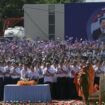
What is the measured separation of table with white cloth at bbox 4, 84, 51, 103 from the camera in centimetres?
1614

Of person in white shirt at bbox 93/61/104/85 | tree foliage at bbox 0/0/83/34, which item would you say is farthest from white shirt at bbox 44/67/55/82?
tree foliage at bbox 0/0/83/34

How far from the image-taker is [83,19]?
136ft

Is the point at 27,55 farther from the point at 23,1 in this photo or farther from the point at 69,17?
the point at 23,1

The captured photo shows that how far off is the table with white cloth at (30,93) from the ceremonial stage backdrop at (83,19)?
24.8 metres

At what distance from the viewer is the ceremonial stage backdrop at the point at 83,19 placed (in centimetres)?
4072

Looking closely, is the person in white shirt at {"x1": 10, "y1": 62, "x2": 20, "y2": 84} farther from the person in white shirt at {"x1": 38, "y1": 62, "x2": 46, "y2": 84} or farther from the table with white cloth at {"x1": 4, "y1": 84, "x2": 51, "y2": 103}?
the table with white cloth at {"x1": 4, "y1": 84, "x2": 51, "y2": 103}

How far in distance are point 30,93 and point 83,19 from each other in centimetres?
2620

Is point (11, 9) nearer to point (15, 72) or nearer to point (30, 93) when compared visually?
point (15, 72)

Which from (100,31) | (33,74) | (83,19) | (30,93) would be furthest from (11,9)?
(30,93)

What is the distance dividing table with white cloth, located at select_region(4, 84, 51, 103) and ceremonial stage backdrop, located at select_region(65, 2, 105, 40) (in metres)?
24.8

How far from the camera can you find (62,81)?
17.9 m

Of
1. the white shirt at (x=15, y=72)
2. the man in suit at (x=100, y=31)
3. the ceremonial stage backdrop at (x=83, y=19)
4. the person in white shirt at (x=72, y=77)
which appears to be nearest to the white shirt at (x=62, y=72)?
the person in white shirt at (x=72, y=77)

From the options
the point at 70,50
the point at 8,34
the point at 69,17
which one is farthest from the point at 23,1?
the point at 70,50

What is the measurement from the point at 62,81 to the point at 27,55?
10.2m
